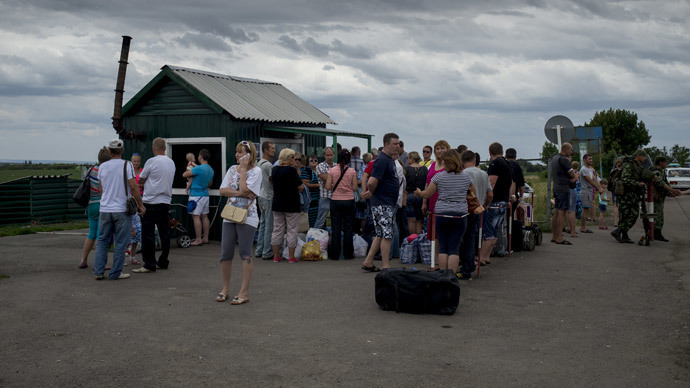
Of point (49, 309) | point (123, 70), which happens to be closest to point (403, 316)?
point (49, 309)

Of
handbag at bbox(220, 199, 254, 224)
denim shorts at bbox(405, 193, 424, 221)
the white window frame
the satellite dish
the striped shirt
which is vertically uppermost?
the satellite dish

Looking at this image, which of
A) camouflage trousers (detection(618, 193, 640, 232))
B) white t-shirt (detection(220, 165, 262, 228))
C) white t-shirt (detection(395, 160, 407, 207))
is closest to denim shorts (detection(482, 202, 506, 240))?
white t-shirt (detection(395, 160, 407, 207))

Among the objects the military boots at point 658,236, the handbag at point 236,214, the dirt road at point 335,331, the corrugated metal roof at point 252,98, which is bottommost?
the dirt road at point 335,331

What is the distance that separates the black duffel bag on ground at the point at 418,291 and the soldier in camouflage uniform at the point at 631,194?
25.8 ft

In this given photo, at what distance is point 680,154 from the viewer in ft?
268

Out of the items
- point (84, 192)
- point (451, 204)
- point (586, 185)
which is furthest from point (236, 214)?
point (586, 185)

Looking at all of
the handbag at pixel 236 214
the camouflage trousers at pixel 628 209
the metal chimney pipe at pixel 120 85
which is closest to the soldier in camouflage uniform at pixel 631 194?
the camouflage trousers at pixel 628 209

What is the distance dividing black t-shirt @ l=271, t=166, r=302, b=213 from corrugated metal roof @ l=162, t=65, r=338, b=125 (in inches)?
120

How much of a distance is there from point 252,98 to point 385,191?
7.12 meters

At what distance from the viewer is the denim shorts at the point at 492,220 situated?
34.7ft

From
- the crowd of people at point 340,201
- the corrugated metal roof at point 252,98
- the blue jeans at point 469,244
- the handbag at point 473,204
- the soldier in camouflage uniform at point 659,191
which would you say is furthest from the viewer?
the corrugated metal roof at point 252,98

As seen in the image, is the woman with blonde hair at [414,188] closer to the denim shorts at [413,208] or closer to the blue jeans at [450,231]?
the denim shorts at [413,208]

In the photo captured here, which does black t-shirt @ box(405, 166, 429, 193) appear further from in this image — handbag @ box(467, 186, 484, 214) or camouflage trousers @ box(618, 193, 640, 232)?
camouflage trousers @ box(618, 193, 640, 232)

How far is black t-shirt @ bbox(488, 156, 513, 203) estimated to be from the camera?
10633mm
